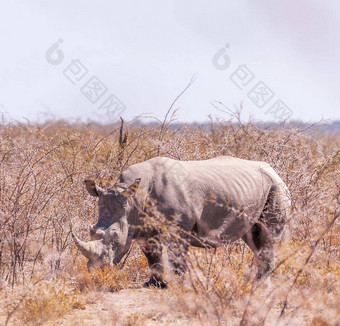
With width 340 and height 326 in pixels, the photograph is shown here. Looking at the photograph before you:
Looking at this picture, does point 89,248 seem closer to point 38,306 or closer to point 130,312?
point 130,312

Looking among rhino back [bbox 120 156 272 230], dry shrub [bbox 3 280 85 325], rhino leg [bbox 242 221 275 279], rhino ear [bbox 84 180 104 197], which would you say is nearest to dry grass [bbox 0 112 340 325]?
dry shrub [bbox 3 280 85 325]

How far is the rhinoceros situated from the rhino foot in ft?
0.04

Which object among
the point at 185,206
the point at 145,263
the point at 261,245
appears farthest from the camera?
the point at 145,263

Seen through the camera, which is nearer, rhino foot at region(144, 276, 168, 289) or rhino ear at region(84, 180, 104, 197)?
rhino ear at region(84, 180, 104, 197)

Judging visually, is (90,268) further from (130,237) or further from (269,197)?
(269,197)

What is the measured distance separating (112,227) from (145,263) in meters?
1.72

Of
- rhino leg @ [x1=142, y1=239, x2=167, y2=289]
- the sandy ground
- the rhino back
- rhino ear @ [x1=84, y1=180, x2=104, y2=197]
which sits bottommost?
the sandy ground

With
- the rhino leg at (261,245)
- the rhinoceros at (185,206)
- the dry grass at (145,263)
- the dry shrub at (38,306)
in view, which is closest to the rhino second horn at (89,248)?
the rhinoceros at (185,206)

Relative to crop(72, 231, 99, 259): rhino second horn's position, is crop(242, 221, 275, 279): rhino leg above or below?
above

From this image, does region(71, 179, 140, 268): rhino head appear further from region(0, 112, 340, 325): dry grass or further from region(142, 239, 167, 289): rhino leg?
region(0, 112, 340, 325): dry grass

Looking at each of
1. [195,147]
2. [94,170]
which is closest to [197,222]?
[94,170]

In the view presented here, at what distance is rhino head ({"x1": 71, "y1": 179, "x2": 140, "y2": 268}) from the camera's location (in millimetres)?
6504

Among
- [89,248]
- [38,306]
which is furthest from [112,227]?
[38,306]

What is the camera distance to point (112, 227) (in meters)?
6.61
